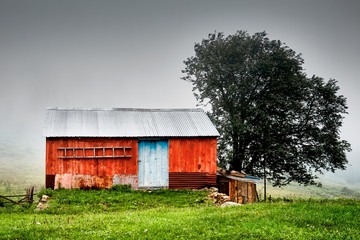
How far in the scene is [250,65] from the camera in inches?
1053

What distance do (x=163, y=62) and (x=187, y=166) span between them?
156 metres

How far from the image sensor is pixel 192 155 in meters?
21.6

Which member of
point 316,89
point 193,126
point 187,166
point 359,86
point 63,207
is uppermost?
point 359,86

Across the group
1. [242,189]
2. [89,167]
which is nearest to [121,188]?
[89,167]

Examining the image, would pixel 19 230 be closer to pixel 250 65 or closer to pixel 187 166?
pixel 187 166

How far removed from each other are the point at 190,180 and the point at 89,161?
7352mm

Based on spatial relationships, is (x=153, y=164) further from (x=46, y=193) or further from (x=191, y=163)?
(x=46, y=193)

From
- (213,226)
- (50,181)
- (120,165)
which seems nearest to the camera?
(213,226)

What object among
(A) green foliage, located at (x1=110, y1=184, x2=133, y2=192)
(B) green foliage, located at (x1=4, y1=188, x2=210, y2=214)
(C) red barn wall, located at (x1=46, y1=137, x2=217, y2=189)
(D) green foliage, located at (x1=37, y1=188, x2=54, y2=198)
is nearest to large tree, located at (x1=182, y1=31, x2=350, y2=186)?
(C) red barn wall, located at (x1=46, y1=137, x2=217, y2=189)

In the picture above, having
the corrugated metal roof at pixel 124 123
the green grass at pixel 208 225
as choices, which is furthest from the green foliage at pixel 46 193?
the corrugated metal roof at pixel 124 123

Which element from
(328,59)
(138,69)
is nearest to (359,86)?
(328,59)

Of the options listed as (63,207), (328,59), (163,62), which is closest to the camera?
(63,207)

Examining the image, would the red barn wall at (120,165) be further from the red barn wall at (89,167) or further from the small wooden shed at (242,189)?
the small wooden shed at (242,189)

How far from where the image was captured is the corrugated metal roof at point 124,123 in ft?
68.0
